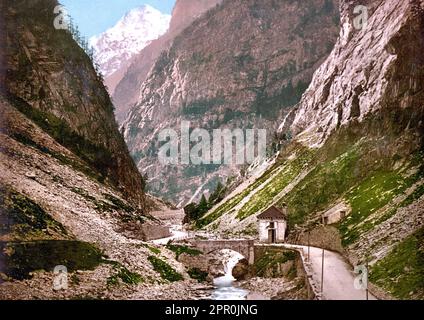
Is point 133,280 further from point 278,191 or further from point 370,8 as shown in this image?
point 370,8

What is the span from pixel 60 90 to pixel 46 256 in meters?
54.9

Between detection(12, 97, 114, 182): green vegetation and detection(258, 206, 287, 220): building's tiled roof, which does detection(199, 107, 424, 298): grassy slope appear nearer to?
detection(258, 206, 287, 220): building's tiled roof

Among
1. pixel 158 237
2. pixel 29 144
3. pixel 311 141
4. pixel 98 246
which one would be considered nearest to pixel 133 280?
pixel 98 246

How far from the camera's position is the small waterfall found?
201 ft

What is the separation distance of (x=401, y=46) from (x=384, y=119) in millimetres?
18687

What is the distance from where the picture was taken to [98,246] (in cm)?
5925

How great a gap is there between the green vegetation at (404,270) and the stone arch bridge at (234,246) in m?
28.0

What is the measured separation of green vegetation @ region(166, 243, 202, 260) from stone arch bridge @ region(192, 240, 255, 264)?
7.42 ft

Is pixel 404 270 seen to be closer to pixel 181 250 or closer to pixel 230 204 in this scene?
pixel 181 250

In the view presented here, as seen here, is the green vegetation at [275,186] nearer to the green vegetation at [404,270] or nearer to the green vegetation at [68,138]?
the green vegetation at [68,138]

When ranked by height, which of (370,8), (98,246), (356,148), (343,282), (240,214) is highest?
(370,8)

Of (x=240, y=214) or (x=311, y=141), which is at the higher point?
(x=311, y=141)

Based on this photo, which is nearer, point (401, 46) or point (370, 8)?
point (401, 46)

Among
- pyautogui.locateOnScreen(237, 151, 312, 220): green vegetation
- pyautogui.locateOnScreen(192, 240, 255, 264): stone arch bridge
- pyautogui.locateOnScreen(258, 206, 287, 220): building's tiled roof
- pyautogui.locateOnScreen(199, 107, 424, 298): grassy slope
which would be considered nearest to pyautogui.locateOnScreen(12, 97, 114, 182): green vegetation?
pyautogui.locateOnScreen(192, 240, 255, 264): stone arch bridge
